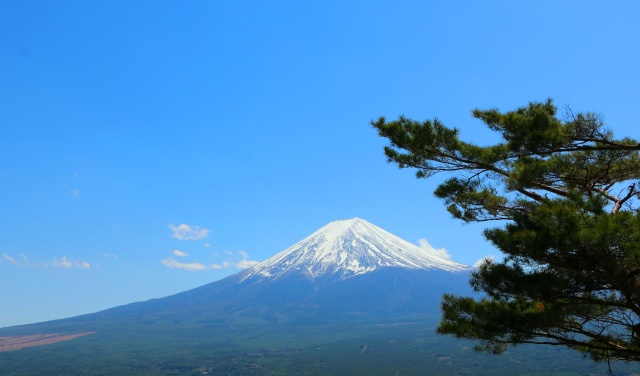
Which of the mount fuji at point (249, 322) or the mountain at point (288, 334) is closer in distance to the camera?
the mountain at point (288, 334)

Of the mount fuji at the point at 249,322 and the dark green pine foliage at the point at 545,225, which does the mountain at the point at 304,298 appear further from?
the dark green pine foliage at the point at 545,225

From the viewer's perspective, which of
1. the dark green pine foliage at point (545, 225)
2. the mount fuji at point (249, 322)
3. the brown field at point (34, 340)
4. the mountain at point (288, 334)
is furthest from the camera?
the brown field at point (34, 340)

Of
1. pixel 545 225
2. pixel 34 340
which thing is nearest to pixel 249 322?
pixel 34 340

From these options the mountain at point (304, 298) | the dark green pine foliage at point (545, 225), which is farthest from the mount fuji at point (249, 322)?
the dark green pine foliage at point (545, 225)

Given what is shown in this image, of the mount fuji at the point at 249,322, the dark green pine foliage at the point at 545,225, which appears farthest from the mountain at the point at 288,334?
the dark green pine foliage at the point at 545,225

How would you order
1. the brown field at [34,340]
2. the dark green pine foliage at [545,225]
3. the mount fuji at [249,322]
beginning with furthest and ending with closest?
1. the brown field at [34,340]
2. the mount fuji at [249,322]
3. the dark green pine foliage at [545,225]

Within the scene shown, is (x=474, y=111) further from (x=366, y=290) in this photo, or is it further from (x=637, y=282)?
(x=366, y=290)

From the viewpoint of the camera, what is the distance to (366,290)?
170m

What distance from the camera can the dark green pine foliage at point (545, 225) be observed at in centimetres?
737

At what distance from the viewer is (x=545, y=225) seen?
24.7ft

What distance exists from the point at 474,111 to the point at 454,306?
452cm

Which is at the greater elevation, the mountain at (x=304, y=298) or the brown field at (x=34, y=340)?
the mountain at (x=304, y=298)

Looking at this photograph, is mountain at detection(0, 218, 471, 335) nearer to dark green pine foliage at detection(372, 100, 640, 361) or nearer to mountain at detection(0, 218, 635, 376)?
mountain at detection(0, 218, 635, 376)

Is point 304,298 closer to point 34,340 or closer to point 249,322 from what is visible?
point 249,322
